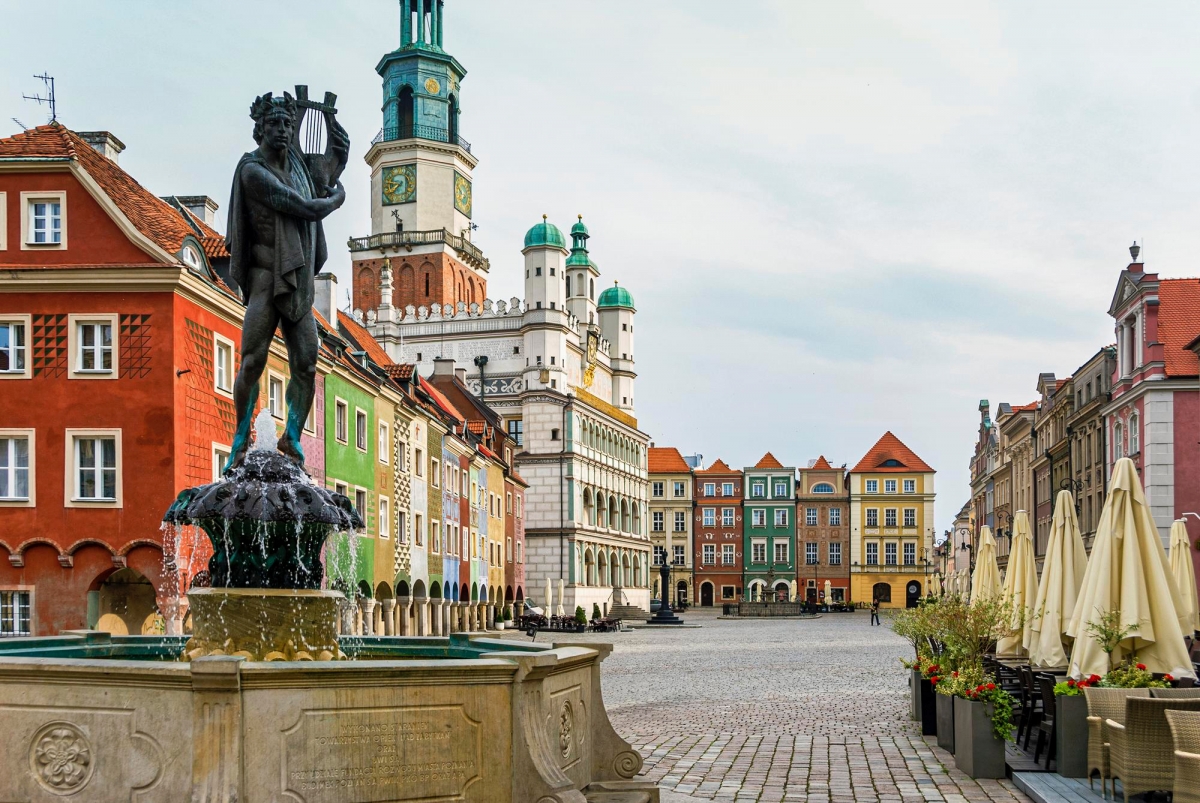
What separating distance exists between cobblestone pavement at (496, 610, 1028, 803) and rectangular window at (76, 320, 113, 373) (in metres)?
11.5

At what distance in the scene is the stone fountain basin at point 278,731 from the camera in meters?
7.09

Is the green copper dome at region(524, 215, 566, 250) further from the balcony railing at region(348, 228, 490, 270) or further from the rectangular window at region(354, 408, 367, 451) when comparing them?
the rectangular window at region(354, 408, 367, 451)

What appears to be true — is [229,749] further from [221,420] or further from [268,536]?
[221,420]

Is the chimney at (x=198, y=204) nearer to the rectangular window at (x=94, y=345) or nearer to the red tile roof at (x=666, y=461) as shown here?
the rectangular window at (x=94, y=345)

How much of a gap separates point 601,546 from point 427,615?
45.6m

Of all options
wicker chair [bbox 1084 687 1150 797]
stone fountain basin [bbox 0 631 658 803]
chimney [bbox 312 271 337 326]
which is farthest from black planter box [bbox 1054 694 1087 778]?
chimney [bbox 312 271 337 326]

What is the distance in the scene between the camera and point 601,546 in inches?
3578

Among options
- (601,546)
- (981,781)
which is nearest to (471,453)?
(601,546)

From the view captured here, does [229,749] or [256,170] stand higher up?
[256,170]

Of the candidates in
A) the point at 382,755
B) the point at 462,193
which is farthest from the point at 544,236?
the point at 382,755

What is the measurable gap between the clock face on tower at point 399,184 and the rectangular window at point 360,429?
50501mm

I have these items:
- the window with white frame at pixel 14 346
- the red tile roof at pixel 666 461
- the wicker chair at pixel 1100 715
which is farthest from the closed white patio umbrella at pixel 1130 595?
the red tile roof at pixel 666 461

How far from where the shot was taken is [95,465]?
2586 cm

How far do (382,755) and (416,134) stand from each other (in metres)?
82.1
